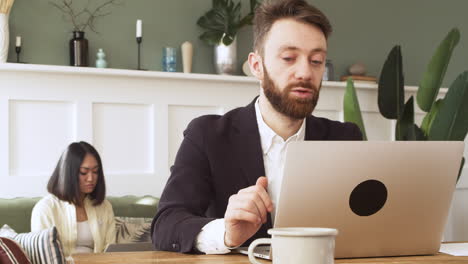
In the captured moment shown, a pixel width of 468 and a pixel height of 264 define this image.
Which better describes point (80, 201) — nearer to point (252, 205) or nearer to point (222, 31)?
point (222, 31)

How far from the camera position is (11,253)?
1258 mm

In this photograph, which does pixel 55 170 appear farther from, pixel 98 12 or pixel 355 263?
pixel 355 263

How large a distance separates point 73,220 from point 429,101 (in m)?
2.16

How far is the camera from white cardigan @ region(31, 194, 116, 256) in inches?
145

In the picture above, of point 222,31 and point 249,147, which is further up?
point 222,31

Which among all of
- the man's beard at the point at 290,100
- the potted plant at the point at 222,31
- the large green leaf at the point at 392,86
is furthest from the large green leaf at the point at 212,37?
the man's beard at the point at 290,100

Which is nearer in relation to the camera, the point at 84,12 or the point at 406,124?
the point at 84,12

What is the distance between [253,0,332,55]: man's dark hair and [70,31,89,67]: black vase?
222 cm

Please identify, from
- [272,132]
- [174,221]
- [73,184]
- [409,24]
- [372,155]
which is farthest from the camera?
[409,24]

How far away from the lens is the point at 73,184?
378 cm

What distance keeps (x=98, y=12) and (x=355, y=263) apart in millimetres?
3138

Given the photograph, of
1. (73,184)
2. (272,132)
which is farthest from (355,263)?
(73,184)

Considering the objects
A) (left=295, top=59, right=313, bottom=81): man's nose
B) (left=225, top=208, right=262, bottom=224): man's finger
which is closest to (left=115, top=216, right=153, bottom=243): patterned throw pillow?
(left=295, top=59, right=313, bottom=81): man's nose

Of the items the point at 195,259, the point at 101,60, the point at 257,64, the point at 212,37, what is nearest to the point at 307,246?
the point at 195,259
